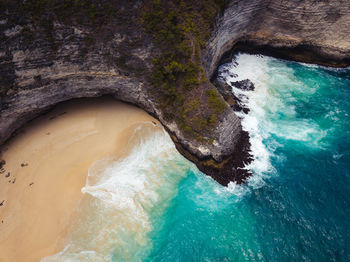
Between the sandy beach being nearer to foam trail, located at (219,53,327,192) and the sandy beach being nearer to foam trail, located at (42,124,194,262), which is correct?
foam trail, located at (42,124,194,262)

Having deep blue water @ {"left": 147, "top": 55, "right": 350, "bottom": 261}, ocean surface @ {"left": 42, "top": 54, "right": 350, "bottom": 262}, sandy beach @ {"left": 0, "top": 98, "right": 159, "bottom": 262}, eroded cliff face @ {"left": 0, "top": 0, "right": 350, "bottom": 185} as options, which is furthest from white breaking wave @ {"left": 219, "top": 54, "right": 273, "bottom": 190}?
sandy beach @ {"left": 0, "top": 98, "right": 159, "bottom": 262}

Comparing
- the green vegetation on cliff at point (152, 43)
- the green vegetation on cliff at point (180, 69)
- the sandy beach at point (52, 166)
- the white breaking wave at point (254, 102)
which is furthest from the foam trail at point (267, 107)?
the sandy beach at point (52, 166)

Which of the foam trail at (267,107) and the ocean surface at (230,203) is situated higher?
the foam trail at (267,107)

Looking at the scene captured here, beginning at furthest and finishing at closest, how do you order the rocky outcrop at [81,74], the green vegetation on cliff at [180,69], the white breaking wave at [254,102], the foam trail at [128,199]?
1. the green vegetation on cliff at [180,69]
2. the white breaking wave at [254,102]
3. the rocky outcrop at [81,74]
4. the foam trail at [128,199]

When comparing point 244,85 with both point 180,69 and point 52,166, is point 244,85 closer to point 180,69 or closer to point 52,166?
point 180,69

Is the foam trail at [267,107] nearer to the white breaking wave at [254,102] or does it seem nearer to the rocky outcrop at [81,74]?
Result: the white breaking wave at [254,102]

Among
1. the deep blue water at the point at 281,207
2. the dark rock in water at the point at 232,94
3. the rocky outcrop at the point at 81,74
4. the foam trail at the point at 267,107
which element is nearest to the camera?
the deep blue water at the point at 281,207

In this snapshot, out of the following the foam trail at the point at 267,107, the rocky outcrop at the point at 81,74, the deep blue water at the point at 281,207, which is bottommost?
the deep blue water at the point at 281,207

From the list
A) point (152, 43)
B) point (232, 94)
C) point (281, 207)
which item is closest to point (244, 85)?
point (232, 94)
